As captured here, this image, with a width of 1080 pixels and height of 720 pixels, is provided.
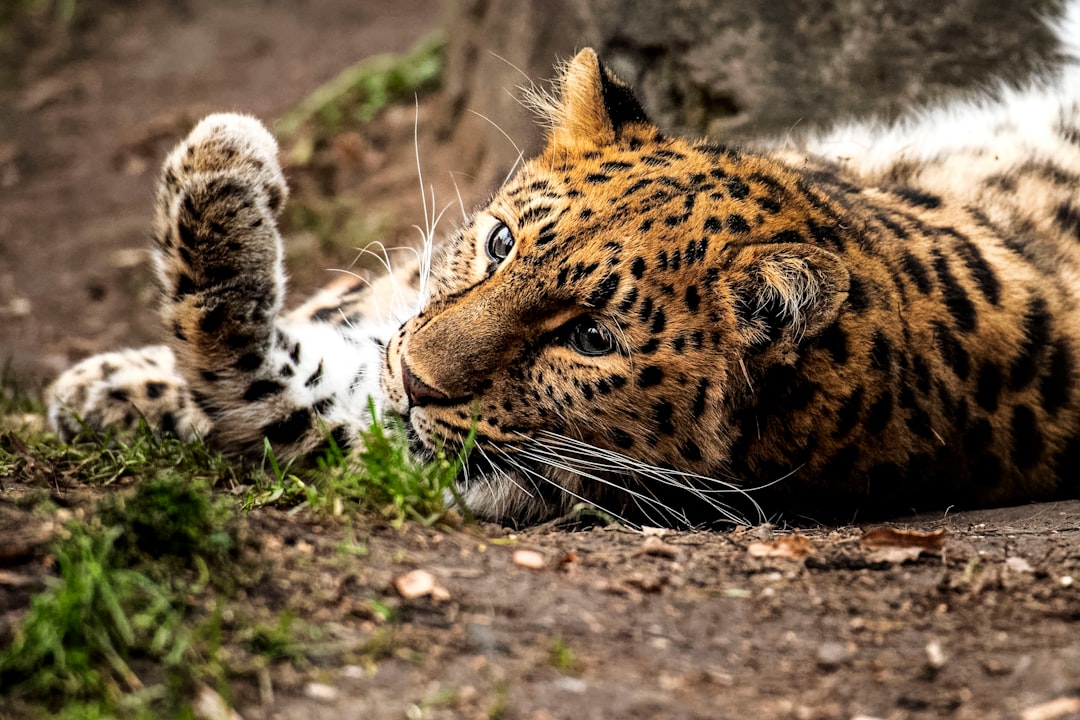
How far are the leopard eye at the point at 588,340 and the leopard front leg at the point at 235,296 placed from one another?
1005 millimetres

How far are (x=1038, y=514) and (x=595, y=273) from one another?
74.9 inches

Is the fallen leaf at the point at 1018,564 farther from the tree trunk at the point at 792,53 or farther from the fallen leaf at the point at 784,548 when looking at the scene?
the tree trunk at the point at 792,53

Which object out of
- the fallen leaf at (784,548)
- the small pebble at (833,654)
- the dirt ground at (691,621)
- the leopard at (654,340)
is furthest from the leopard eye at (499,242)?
the small pebble at (833,654)

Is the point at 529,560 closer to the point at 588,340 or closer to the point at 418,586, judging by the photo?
the point at 418,586

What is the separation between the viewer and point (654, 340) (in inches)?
157

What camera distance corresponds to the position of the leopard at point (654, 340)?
13.1 feet

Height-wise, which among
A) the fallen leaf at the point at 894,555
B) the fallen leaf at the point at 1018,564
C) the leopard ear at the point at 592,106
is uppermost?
the leopard ear at the point at 592,106

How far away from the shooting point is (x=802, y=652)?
292cm

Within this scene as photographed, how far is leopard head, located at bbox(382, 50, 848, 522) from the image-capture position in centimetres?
396

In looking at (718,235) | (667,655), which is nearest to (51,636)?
(667,655)

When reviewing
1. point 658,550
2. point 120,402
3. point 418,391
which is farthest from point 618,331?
point 120,402

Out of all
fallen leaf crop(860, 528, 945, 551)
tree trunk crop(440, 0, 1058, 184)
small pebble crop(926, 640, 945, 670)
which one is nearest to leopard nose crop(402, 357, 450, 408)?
fallen leaf crop(860, 528, 945, 551)

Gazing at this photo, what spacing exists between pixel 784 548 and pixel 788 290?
872 millimetres

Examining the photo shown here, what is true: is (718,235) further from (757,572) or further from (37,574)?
(37,574)
